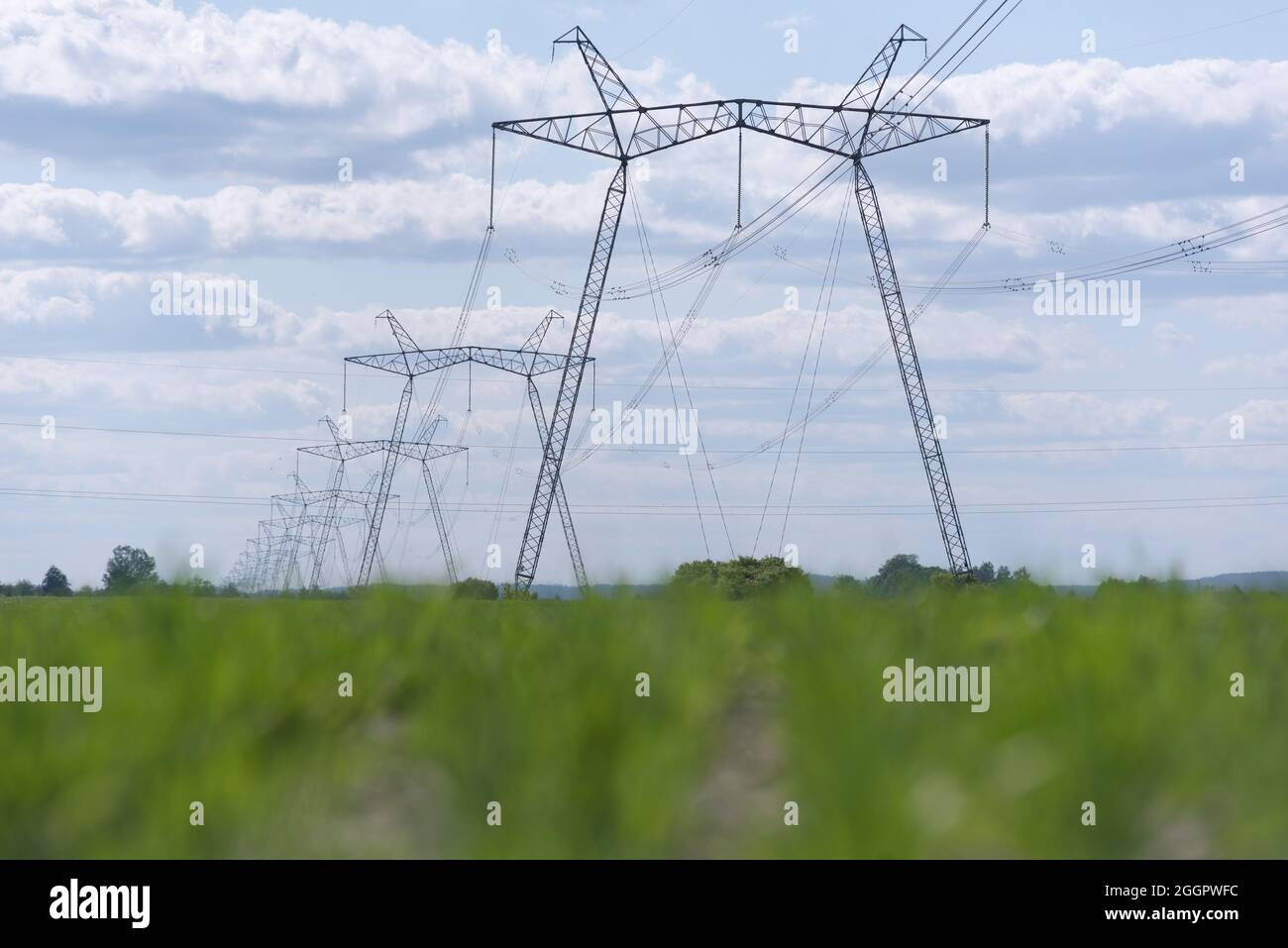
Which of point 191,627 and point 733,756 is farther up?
point 191,627

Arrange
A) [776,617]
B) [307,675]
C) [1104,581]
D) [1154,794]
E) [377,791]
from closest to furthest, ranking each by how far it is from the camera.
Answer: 1. [1154,794]
2. [377,791]
3. [307,675]
4. [776,617]
5. [1104,581]

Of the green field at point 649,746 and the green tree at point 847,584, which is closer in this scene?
the green field at point 649,746

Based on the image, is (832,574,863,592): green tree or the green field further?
Answer: (832,574,863,592): green tree

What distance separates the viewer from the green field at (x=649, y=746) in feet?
15.4

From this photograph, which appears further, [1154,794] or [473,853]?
[1154,794]

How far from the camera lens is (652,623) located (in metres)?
7.56

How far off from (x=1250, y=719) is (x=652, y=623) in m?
3.07

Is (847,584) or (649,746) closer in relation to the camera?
(649,746)

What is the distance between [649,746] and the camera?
5.10 metres

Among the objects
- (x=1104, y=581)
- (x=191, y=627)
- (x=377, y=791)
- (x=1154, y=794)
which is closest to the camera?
(x=1154, y=794)

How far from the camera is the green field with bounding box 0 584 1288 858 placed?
470cm
